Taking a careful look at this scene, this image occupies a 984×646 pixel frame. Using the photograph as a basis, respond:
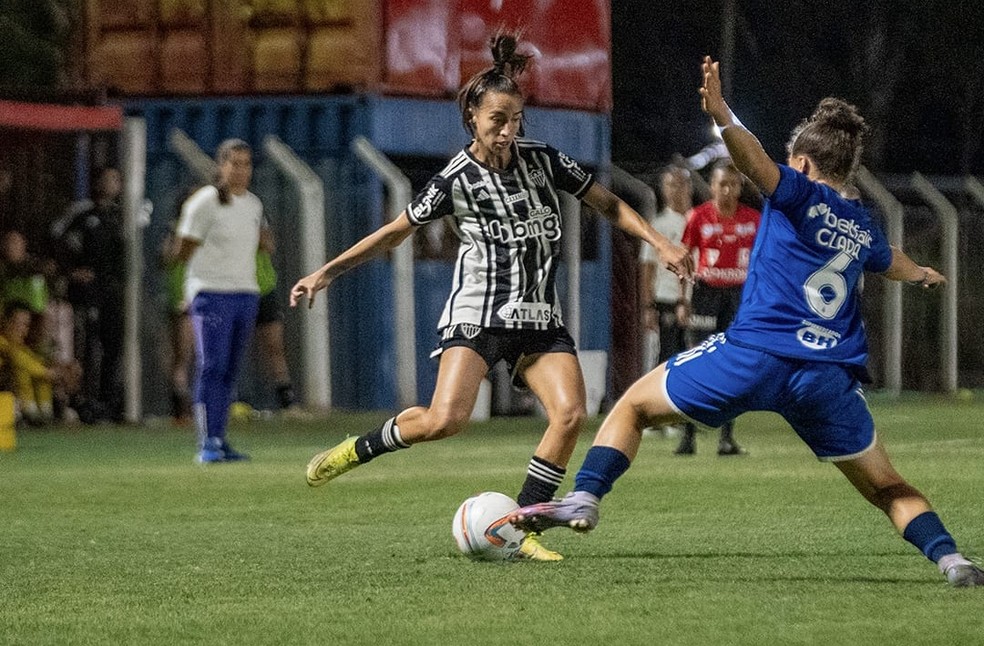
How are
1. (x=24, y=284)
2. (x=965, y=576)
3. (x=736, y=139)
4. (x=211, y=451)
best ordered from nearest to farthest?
(x=736, y=139) < (x=965, y=576) < (x=211, y=451) < (x=24, y=284)

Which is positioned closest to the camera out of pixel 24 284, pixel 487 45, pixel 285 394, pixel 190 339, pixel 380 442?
pixel 380 442

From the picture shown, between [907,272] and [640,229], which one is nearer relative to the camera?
[907,272]

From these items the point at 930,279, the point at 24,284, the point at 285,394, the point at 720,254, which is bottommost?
the point at 285,394

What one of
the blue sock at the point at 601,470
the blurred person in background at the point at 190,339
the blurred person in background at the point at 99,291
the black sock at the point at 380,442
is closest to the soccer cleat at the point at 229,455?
the blurred person in background at the point at 190,339

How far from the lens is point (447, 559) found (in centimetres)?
870

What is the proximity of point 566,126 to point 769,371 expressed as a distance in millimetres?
15107

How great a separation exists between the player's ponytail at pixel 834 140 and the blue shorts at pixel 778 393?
27.5 inches

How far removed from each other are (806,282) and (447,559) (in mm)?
2016

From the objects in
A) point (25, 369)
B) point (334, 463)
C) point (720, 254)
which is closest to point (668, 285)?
point (720, 254)

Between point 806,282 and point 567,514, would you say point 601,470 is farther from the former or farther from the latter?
point 806,282

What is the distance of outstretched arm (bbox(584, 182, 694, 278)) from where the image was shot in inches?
335

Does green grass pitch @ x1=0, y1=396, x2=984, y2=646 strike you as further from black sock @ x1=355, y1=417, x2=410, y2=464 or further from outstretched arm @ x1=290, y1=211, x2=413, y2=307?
outstretched arm @ x1=290, y1=211, x2=413, y2=307

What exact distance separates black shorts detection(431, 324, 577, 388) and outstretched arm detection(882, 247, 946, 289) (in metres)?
1.46

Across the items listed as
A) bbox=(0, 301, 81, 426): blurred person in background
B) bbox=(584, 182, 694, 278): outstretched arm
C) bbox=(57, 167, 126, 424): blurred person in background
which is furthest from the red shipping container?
bbox=(584, 182, 694, 278): outstretched arm
